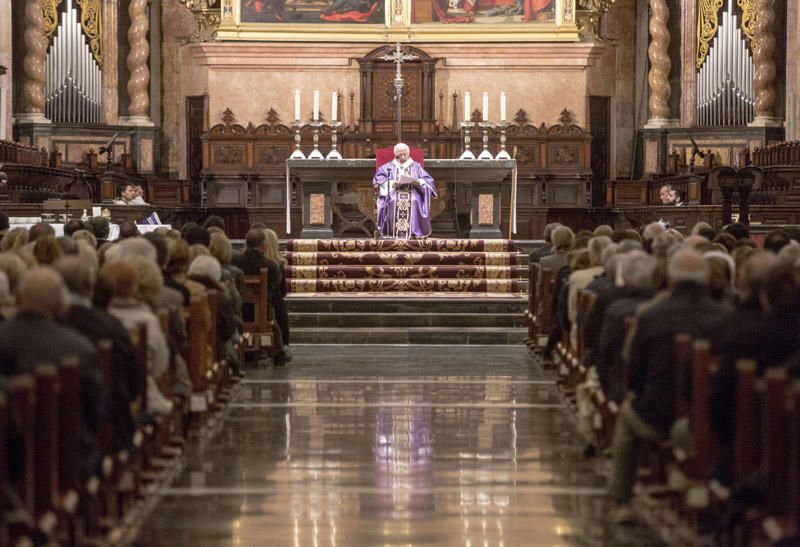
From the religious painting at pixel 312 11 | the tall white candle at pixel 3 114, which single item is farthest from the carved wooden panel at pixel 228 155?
the tall white candle at pixel 3 114

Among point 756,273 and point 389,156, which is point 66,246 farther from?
point 389,156

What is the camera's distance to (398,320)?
18.3m

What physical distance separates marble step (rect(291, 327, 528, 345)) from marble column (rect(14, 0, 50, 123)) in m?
10.4

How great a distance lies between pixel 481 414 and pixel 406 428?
892 mm

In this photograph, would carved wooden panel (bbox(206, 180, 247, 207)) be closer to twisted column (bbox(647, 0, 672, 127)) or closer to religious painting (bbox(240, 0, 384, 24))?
religious painting (bbox(240, 0, 384, 24))

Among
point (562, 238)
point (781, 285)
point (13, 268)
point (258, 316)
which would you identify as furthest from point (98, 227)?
point (781, 285)

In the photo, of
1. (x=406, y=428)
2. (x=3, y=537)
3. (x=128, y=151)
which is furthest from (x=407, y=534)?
(x=128, y=151)

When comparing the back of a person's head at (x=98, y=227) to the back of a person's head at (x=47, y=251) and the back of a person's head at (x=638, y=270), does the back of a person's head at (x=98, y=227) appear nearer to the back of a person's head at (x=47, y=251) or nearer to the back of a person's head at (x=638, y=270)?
the back of a person's head at (x=47, y=251)

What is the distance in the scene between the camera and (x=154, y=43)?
1131 inches

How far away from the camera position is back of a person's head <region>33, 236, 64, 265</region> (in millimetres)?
10211

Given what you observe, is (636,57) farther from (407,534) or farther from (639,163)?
(407,534)

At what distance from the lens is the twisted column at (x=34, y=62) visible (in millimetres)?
26234

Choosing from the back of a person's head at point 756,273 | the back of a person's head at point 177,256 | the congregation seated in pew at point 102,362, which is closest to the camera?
the congregation seated in pew at point 102,362

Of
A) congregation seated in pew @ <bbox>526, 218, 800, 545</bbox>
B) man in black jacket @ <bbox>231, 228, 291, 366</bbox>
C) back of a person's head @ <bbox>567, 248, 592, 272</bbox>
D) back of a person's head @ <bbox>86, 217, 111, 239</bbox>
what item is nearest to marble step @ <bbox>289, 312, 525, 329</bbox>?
man in black jacket @ <bbox>231, 228, 291, 366</bbox>
